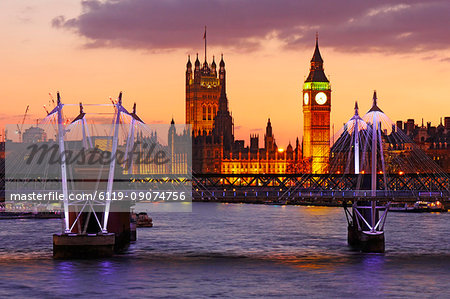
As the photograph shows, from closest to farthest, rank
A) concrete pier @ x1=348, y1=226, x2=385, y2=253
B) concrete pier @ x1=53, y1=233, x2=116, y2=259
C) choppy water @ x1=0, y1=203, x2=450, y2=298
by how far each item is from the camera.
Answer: choppy water @ x1=0, y1=203, x2=450, y2=298
concrete pier @ x1=53, y1=233, x2=116, y2=259
concrete pier @ x1=348, y1=226, x2=385, y2=253

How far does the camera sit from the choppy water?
52.2 meters

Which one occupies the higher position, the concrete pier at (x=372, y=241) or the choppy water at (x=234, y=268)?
the concrete pier at (x=372, y=241)

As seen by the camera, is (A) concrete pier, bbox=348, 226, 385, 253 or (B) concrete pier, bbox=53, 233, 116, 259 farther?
(A) concrete pier, bbox=348, 226, 385, 253

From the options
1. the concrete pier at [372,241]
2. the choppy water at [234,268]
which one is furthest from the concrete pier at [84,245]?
the concrete pier at [372,241]

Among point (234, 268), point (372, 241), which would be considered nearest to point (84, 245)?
point (234, 268)

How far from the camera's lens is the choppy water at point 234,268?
171 feet

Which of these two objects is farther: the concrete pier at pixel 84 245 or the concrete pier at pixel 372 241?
the concrete pier at pixel 372 241

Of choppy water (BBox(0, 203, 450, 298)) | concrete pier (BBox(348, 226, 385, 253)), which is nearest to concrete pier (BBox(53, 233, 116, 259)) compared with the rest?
choppy water (BBox(0, 203, 450, 298))

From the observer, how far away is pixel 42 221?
385 feet

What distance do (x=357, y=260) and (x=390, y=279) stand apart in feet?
28.9

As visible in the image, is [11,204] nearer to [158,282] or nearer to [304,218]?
[304,218]

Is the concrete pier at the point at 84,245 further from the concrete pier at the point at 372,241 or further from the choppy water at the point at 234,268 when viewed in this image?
the concrete pier at the point at 372,241

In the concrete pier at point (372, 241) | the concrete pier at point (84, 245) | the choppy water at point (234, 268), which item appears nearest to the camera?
the choppy water at point (234, 268)

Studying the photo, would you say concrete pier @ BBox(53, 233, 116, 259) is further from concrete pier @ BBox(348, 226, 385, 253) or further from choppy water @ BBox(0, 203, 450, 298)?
concrete pier @ BBox(348, 226, 385, 253)
